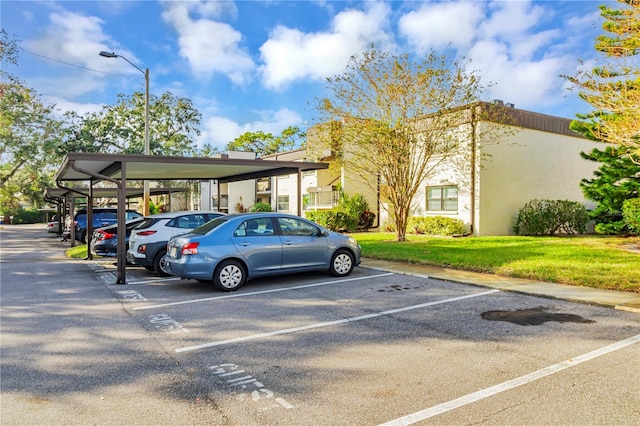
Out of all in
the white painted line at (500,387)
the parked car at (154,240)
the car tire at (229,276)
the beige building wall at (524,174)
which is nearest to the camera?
the white painted line at (500,387)

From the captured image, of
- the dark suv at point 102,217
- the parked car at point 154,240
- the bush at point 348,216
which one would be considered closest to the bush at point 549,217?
the bush at point 348,216

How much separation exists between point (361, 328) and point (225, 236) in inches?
142

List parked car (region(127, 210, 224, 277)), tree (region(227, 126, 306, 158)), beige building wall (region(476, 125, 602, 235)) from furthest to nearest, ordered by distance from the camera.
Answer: tree (region(227, 126, 306, 158)) → beige building wall (region(476, 125, 602, 235)) → parked car (region(127, 210, 224, 277))

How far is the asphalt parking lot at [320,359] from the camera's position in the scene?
11.7 feet

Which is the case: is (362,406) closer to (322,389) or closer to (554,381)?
(322,389)

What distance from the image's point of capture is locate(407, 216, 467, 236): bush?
1884 centimetres

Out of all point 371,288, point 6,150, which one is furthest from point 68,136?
point 371,288

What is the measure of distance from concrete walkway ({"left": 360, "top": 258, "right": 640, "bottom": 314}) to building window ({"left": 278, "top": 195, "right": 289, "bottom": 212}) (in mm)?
24120

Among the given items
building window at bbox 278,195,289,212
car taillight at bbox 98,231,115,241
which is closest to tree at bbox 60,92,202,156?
building window at bbox 278,195,289,212

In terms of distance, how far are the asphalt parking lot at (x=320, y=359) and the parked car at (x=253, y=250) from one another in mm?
520

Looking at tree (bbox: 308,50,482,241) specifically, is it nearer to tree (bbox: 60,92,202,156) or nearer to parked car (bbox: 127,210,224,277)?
parked car (bbox: 127,210,224,277)

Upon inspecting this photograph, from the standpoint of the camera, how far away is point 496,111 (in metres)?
17.0

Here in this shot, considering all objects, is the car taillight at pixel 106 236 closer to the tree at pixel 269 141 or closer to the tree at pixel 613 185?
the tree at pixel 613 185

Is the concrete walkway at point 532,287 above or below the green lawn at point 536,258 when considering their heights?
below
